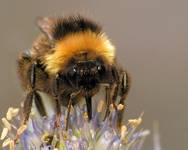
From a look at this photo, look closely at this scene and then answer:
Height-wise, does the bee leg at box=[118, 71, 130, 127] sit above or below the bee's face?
below

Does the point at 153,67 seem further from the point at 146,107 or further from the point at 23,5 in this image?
the point at 23,5

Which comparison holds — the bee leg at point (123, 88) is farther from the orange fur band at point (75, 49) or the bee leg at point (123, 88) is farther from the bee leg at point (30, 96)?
the bee leg at point (30, 96)

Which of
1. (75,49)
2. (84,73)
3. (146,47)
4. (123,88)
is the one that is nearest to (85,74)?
(84,73)

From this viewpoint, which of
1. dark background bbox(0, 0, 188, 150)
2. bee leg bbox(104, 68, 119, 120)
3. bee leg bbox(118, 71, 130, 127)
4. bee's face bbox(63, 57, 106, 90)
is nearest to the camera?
bee's face bbox(63, 57, 106, 90)

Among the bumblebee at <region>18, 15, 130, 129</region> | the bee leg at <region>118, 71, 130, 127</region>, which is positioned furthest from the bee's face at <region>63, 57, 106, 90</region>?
the bee leg at <region>118, 71, 130, 127</region>

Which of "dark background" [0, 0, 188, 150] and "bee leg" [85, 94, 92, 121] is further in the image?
"dark background" [0, 0, 188, 150]

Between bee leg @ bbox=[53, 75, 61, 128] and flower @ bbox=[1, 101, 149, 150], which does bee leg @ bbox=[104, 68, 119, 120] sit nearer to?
flower @ bbox=[1, 101, 149, 150]

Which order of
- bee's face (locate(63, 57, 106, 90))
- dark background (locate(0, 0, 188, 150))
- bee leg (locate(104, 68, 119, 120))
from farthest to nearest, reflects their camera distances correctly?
dark background (locate(0, 0, 188, 150))
bee leg (locate(104, 68, 119, 120))
bee's face (locate(63, 57, 106, 90))
